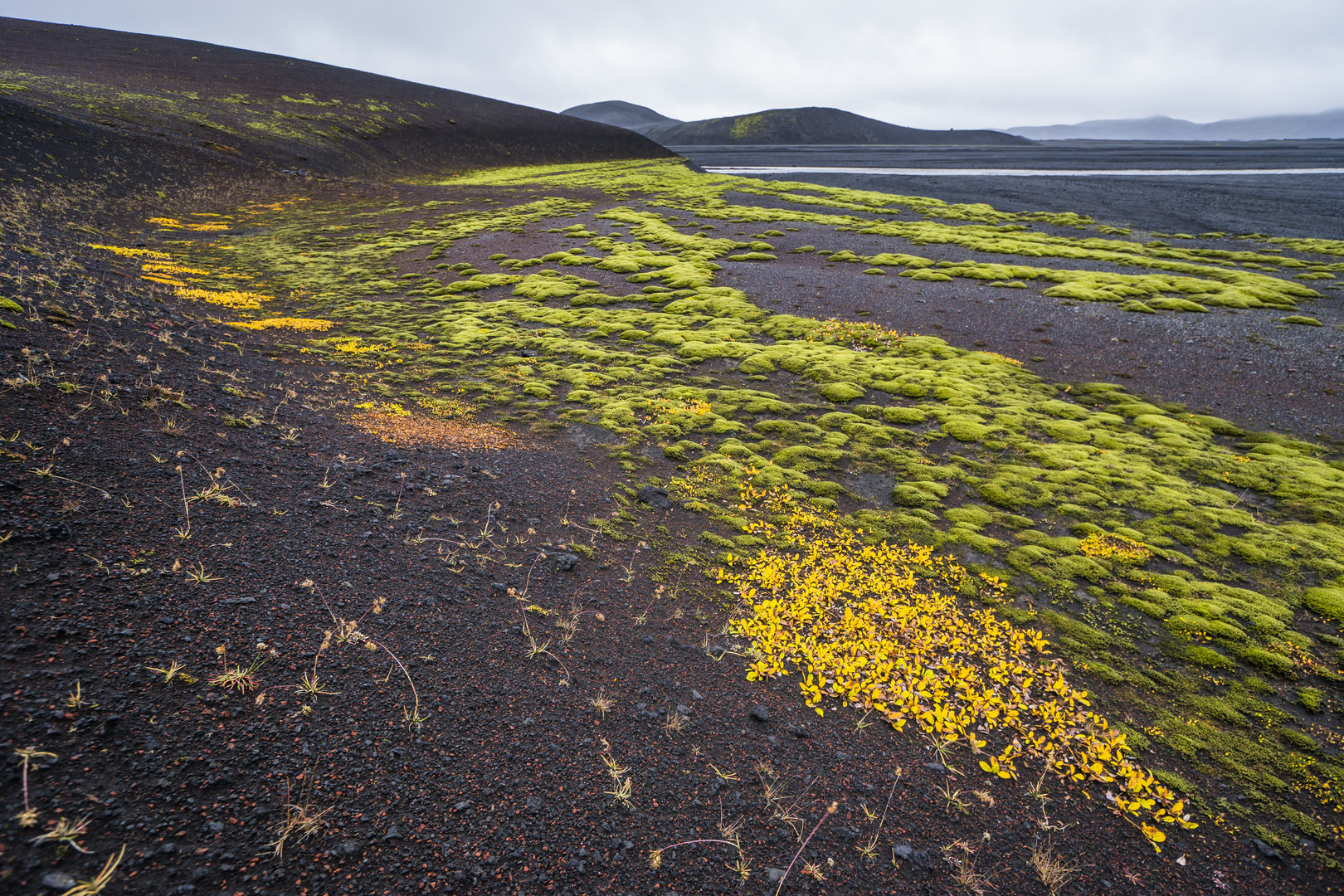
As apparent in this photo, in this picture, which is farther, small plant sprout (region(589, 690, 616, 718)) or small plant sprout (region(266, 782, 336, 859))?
small plant sprout (region(589, 690, 616, 718))

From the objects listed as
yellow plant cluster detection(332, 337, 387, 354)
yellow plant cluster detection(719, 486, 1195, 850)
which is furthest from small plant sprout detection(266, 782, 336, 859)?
yellow plant cluster detection(332, 337, 387, 354)

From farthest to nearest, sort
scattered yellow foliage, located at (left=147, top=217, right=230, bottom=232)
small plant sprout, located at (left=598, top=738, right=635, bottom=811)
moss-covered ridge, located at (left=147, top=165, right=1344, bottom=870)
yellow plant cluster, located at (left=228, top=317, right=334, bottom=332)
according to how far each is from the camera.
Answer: scattered yellow foliage, located at (left=147, top=217, right=230, bottom=232), yellow plant cluster, located at (left=228, top=317, right=334, bottom=332), moss-covered ridge, located at (left=147, top=165, right=1344, bottom=870), small plant sprout, located at (left=598, top=738, right=635, bottom=811)

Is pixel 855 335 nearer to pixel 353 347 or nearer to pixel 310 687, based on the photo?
pixel 353 347

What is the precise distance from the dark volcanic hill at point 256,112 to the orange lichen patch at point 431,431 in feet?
118

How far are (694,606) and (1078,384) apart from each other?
51.2 feet

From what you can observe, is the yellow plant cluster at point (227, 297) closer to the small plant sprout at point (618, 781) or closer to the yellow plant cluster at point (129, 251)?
the yellow plant cluster at point (129, 251)

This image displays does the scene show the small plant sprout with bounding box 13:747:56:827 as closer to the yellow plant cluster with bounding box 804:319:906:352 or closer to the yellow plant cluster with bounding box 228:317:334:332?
the yellow plant cluster with bounding box 228:317:334:332

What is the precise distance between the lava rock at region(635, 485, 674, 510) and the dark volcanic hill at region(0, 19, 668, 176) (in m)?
41.9

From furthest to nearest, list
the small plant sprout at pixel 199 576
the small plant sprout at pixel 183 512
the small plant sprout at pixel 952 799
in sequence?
the small plant sprout at pixel 183 512 → the small plant sprout at pixel 199 576 → the small plant sprout at pixel 952 799

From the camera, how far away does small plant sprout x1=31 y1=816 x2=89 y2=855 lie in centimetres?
376

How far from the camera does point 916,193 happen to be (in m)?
54.3

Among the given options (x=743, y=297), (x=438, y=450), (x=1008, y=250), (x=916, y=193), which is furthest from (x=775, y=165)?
(x=438, y=450)

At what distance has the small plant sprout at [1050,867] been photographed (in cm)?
538

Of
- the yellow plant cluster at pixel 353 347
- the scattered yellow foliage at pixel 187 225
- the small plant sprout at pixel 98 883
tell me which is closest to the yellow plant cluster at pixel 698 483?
the small plant sprout at pixel 98 883
